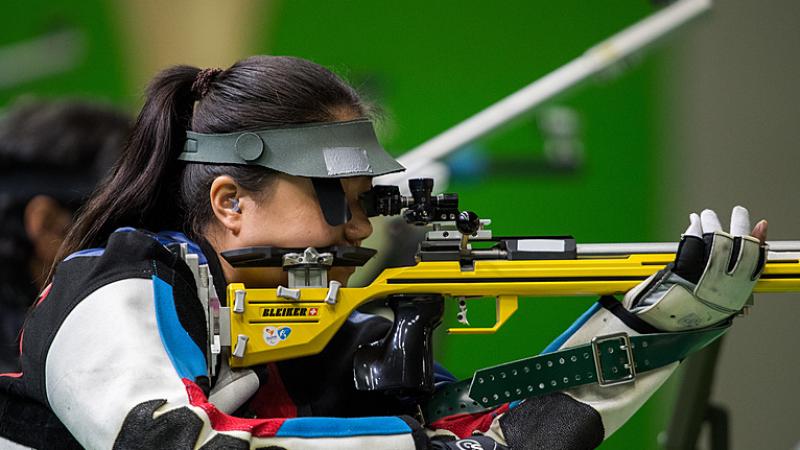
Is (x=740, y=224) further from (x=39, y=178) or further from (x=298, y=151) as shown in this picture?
(x=39, y=178)

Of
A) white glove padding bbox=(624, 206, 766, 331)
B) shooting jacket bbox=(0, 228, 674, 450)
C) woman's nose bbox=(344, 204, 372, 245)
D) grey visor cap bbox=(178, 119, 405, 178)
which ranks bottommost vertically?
shooting jacket bbox=(0, 228, 674, 450)

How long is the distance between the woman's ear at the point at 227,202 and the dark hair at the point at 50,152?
104 centimetres

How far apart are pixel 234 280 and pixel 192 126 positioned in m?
0.27

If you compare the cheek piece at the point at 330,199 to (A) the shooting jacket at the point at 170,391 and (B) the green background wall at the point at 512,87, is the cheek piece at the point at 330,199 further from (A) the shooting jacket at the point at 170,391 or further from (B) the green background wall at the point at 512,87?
(B) the green background wall at the point at 512,87

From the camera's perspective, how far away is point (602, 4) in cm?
351

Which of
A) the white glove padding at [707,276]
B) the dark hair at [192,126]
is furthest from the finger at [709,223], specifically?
the dark hair at [192,126]

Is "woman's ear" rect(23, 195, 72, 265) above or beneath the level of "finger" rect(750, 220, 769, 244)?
beneath

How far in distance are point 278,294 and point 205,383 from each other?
0.21 m

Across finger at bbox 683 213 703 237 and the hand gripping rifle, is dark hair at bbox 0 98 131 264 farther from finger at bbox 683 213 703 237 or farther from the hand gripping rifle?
finger at bbox 683 213 703 237

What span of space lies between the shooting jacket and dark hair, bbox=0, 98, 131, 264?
3.79ft

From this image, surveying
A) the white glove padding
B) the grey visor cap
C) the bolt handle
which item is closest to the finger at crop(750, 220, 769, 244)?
the white glove padding

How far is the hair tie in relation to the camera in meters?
2.02

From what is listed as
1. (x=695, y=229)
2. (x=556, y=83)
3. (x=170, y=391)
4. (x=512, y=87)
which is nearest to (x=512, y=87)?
(x=512, y=87)

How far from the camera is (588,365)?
74.9 inches
